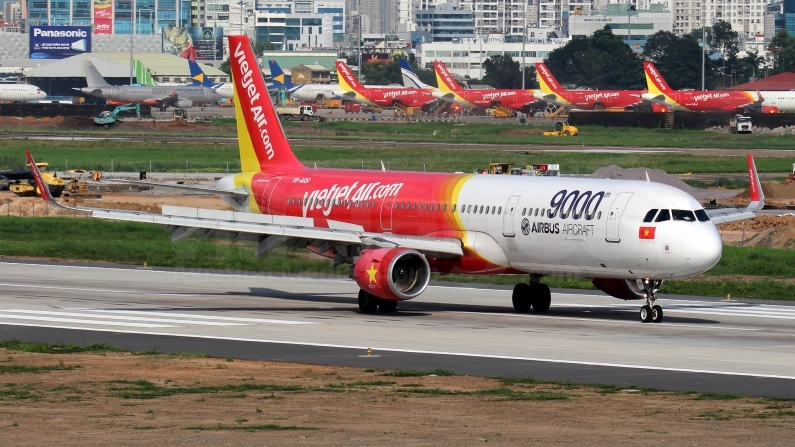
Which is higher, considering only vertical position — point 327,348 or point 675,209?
point 675,209

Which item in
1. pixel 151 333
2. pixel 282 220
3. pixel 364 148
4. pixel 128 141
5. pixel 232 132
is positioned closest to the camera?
pixel 151 333

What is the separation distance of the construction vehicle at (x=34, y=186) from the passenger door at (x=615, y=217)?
50289 millimetres

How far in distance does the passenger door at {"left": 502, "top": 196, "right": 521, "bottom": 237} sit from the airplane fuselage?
0.03m

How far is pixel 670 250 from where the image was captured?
38.9m

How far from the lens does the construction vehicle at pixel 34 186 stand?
85.4 meters

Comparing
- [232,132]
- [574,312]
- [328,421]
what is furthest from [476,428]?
[232,132]

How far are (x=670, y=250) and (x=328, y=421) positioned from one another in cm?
1814

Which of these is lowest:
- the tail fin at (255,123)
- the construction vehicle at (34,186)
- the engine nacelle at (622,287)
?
the engine nacelle at (622,287)

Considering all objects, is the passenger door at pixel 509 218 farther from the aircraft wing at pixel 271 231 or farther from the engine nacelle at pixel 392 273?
the engine nacelle at pixel 392 273

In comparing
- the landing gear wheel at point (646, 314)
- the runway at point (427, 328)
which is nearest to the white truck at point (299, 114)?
the runway at point (427, 328)

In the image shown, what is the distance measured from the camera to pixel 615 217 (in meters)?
40.1

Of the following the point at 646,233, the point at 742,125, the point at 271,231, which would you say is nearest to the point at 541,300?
the point at 646,233

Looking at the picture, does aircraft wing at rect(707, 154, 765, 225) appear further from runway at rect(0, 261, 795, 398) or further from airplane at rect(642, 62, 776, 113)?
airplane at rect(642, 62, 776, 113)

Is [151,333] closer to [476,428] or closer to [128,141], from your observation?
[476,428]
